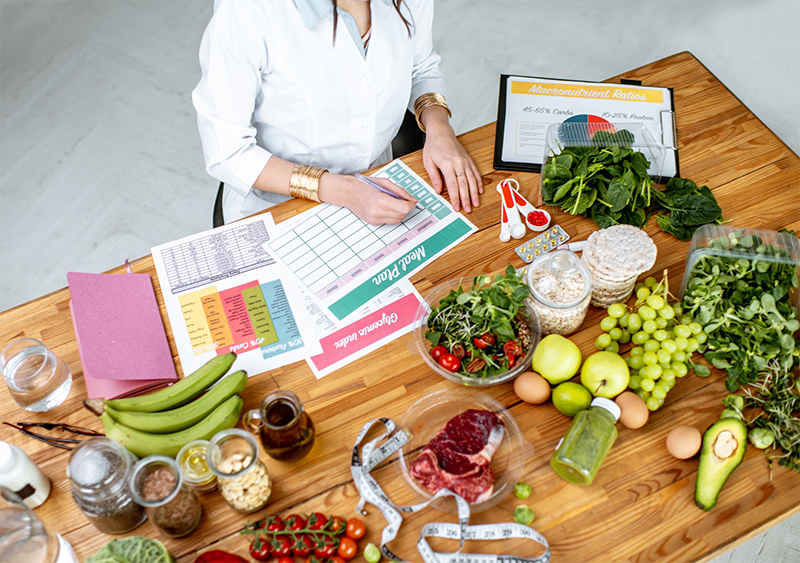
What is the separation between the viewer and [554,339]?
3.51 feet

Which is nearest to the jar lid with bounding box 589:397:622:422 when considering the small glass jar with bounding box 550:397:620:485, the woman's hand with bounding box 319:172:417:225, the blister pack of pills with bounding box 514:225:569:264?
the small glass jar with bounding box 550:397:620:485

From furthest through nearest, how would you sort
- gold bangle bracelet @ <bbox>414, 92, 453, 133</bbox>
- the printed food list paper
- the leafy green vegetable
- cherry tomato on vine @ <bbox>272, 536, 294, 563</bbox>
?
gold bangle bracelet @ <bbox>414, 92, 453, 133</bbox> → the printed food list paper → cherry tomato on vine @ <bbox>272, 536, 294, 563</bbox> → the leafy green vegetable

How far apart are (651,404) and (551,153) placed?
619 mm

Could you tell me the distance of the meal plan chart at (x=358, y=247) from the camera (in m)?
1.24

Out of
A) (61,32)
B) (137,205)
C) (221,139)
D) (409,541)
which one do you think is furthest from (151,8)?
(409,541)

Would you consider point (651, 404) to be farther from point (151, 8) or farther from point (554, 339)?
point (151, 8)

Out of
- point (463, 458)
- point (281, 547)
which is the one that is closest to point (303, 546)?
point (281, 547)

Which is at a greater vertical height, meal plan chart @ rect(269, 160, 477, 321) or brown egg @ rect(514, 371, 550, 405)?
meal plan chart @ rect(269, 160, 477, 321)

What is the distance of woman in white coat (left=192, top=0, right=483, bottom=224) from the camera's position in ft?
4.23

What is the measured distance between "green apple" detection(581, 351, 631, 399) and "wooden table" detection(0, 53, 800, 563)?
0.09m

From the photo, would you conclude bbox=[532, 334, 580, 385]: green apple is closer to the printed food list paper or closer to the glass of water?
the printed food list paper

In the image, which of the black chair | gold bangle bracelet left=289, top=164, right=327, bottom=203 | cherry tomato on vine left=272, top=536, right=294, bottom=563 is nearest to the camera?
cherry tomato on vine left=272, top=536, right=294, bottom=563

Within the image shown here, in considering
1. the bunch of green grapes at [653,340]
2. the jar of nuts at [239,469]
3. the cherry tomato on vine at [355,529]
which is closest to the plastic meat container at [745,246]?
the bunch of green grapes at [653,340]

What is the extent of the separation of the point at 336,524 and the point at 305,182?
0.81 metres
